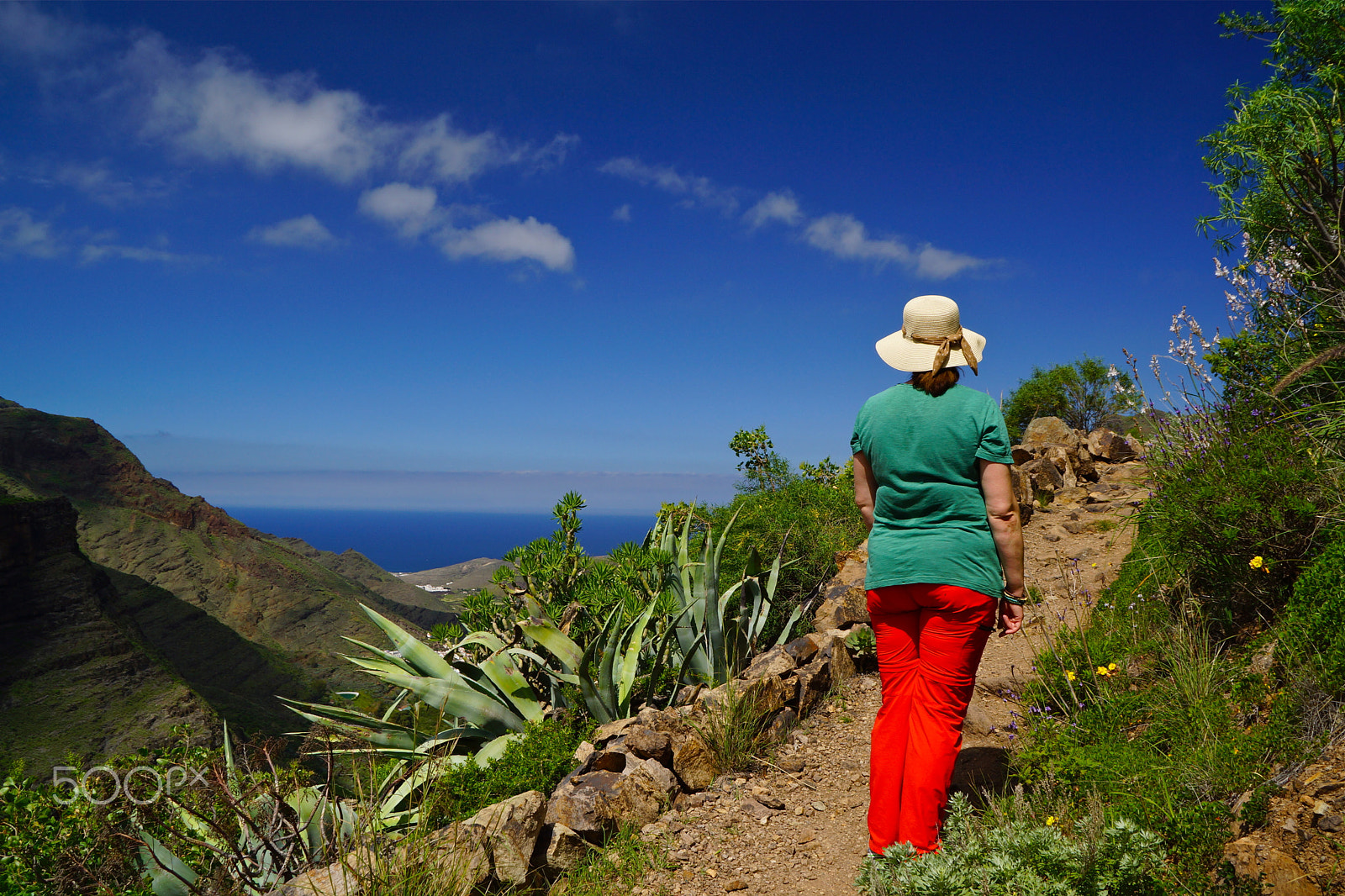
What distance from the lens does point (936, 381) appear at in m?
2.57

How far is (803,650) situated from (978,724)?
1238 mm

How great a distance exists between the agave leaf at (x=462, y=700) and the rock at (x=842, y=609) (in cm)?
255

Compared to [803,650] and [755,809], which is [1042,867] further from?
[803,650]

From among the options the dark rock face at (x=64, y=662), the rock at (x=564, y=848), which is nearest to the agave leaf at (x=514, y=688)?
the rock at (x=564, y=848)

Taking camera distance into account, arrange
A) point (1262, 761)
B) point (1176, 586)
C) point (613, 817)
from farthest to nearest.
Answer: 1. point (1176, 586)
2. point (613, 817)
3. point (1262, 761)

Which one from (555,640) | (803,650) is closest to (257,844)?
(555,640)

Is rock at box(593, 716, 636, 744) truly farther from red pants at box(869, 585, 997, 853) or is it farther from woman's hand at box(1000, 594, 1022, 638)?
woman's hand at box(1000, 594, 1022, 638)

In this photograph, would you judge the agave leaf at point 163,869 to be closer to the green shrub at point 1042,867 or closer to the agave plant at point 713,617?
the agave plant at point 713,617

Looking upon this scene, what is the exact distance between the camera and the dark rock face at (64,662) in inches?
1957

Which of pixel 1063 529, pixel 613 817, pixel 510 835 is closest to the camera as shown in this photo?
pixel 510 835

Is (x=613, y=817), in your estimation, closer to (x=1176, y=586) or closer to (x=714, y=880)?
(x=714, y=880)

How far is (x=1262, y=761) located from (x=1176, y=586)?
5.13 feet

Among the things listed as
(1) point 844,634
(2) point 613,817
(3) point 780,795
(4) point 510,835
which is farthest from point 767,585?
(4) point 510,835

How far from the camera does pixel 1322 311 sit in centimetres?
423
